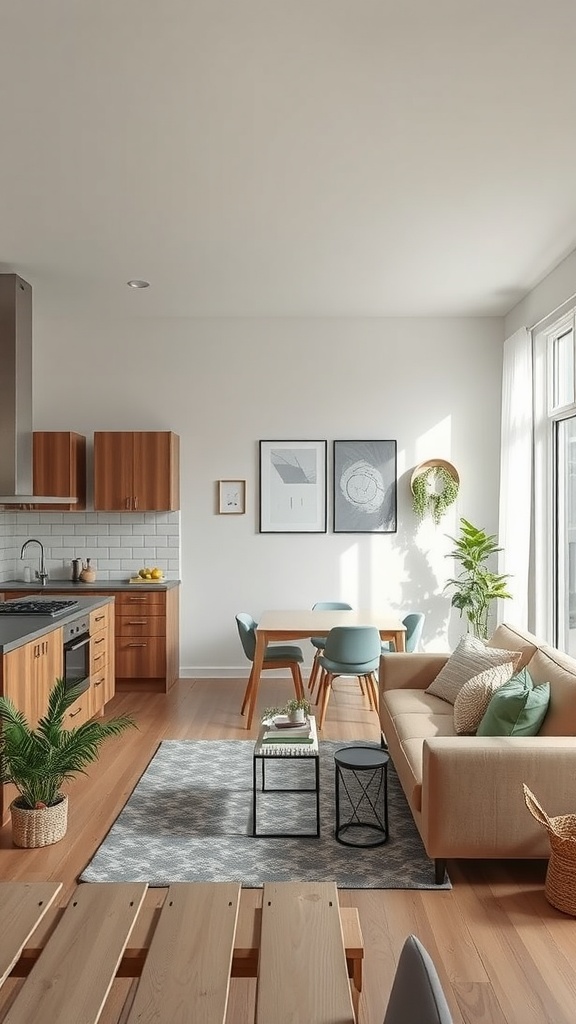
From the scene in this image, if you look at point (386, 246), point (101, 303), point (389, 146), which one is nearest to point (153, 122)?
point (389, 146)

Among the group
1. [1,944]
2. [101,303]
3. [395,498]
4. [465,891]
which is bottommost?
[465,891]

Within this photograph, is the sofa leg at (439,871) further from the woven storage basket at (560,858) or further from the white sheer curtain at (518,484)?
the white sheer curtain at (518,484)

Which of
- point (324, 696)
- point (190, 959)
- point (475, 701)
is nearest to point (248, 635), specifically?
point (324, 696)

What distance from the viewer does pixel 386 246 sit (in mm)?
5340

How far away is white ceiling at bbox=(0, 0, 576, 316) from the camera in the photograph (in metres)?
2.95

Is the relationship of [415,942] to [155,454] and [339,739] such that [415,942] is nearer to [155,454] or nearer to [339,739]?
[339,739]

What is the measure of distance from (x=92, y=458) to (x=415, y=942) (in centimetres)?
641

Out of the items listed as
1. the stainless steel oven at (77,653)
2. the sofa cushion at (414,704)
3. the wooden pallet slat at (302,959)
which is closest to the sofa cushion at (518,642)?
the sofa cushion at (414,704)

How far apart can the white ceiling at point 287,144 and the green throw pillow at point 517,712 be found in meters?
2.48

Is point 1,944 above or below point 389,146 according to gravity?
below

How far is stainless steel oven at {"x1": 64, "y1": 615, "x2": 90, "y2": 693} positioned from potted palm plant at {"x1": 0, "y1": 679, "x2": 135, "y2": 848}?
1.06 meters

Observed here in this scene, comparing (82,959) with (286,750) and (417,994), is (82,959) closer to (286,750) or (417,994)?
(417,994)

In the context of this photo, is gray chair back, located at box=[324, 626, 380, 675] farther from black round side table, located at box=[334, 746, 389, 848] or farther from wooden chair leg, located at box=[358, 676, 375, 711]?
black round side table, located at box=[334, 746, 389, 848]

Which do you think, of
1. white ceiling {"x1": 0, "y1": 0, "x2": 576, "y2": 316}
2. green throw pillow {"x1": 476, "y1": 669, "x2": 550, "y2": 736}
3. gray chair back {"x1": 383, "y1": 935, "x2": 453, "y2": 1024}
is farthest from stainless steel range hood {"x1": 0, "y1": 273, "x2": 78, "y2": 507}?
gray chair back {"x1": 383, "y1": 935, "x2": 453, "y2": 1024}
